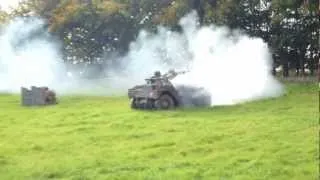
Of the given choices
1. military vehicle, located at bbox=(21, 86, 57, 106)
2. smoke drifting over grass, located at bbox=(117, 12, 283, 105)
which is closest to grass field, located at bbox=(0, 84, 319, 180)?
smoke drifting over grass, located at bbox=(117, 12, 283, 105)

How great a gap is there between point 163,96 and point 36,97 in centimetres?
740

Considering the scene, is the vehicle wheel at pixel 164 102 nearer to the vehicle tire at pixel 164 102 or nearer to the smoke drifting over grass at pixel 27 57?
the vehicle tire at pixel 164 102

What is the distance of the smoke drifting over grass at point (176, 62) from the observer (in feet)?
95.2

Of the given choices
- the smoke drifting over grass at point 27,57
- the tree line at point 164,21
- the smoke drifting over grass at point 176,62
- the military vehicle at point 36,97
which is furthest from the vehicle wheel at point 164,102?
the smoke drifting over grass at point 27,57

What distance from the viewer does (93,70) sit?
178 feet

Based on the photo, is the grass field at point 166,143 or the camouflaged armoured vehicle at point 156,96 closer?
the grass field at point 166,143

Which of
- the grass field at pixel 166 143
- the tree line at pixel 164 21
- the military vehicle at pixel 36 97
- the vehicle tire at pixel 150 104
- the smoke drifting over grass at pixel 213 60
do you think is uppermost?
the tree line at pixel 164 21

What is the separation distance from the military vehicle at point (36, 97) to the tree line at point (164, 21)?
1203 cm

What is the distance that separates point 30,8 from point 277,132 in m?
41.5

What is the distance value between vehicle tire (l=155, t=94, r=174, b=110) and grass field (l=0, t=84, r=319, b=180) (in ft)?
3.59

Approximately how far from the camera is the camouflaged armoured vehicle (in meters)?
25.5

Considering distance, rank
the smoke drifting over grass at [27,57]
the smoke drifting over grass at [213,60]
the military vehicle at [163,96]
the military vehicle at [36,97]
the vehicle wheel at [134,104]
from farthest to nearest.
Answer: the smoke drifting over grass at [27,57]
the military vehicle at [36,97]
the smoke drifting over grass at [213,60]
the vehicle wheel at [134,104]
the military vehicle at [163,96]

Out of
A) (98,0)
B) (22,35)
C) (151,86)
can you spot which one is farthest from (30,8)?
(151,86)

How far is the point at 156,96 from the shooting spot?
83.4 ft
